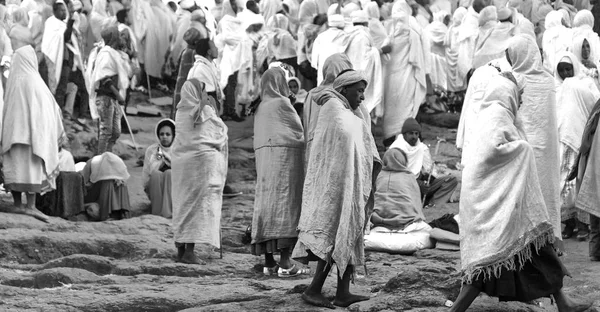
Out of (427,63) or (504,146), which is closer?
(504,146)

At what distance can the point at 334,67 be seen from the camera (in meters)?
9.52

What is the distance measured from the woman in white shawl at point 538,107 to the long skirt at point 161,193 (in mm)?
4354

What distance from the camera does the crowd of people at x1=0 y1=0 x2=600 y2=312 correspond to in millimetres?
8188

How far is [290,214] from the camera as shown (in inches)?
390

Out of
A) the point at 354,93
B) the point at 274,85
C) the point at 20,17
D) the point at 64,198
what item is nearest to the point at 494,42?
the point at 20,17

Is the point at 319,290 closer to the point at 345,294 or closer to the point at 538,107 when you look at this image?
the point at 345,294

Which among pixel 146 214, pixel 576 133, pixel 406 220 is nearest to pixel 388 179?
pixel 406 220

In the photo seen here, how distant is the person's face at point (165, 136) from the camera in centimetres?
1405

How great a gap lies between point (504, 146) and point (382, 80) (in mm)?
9096

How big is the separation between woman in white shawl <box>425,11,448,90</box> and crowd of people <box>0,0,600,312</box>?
0.03m

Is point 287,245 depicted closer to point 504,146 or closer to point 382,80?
point 504,146

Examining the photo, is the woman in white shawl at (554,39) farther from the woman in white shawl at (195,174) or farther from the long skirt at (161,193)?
the woman in white shawl at (195,174)

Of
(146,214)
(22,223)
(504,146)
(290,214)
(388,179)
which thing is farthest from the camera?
(146,214)

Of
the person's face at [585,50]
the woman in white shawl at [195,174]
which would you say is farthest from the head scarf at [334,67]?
the person's face at [585,50]
